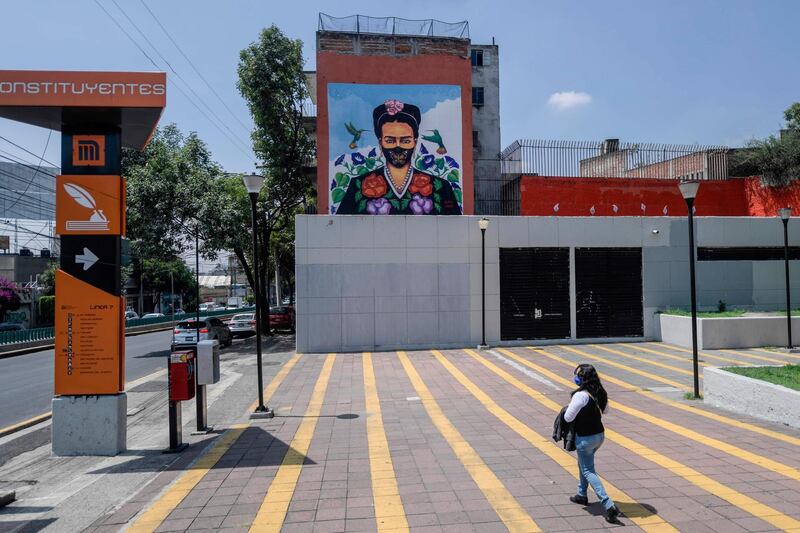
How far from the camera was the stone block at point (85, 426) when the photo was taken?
821 cm

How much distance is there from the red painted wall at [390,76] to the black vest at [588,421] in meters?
17.1

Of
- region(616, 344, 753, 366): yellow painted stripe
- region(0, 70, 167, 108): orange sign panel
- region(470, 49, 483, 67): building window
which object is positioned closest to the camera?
region(0, 70, 167, 108): orange sign panel

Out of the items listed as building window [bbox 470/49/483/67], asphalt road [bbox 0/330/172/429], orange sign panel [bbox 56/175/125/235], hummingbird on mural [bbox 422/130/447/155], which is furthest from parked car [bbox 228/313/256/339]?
building window [bbox 470/49/483/67]

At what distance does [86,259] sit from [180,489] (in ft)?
14.2

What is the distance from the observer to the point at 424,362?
16.5 meters

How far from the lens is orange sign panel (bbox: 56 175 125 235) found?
847 cm

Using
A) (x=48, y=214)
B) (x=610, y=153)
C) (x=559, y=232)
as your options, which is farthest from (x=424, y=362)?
(x=48, y=214)

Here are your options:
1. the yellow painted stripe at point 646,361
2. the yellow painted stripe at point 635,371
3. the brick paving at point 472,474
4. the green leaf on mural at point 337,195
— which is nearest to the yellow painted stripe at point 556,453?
the brick paving at point 472,474

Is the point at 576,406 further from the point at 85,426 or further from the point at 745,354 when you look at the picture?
the point at 745,354

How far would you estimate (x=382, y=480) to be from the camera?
6582 mm

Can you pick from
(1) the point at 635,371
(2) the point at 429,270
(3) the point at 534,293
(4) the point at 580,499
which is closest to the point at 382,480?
(4) the point at 580,499

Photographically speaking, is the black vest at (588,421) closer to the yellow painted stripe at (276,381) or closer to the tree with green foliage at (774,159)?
the yellow painted stripe at (276,381)

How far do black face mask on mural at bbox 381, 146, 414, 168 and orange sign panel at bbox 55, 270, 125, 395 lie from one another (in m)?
14.9

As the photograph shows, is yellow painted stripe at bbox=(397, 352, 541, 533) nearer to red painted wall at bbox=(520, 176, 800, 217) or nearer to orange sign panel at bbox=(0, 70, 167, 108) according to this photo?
orange sign panel at bbox=(0, 70, 167, 108)
